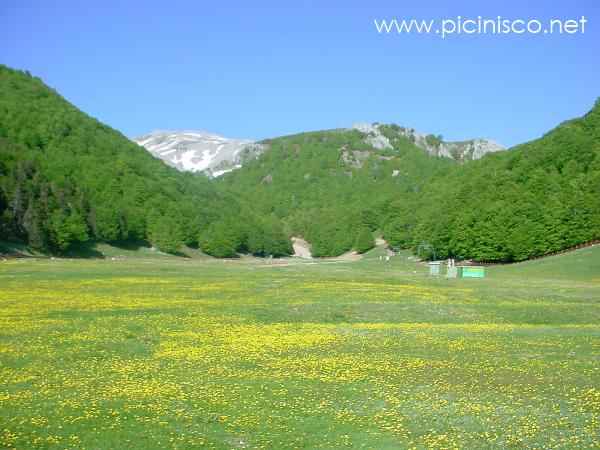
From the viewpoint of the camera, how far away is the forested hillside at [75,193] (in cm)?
11569

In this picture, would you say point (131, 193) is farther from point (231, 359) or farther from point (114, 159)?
point (231, 359)

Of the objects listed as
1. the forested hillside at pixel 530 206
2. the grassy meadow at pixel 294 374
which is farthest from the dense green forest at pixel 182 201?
the grassy meadow at pixel 294 374

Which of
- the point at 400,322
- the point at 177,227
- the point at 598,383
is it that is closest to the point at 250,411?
the point at 598,383

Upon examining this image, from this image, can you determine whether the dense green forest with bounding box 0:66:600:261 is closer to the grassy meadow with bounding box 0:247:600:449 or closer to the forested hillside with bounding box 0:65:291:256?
the forested hillside with bounding box 0:65:291:256

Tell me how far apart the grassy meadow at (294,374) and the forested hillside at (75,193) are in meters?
81.6

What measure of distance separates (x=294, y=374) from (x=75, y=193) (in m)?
132

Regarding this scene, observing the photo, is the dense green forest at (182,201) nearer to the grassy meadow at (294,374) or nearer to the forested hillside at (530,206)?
the forested hillside at (530,206)

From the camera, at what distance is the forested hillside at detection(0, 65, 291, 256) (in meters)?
116

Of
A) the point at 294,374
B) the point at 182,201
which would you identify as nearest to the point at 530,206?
the point at 182,201

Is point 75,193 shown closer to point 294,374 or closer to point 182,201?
point 182,201

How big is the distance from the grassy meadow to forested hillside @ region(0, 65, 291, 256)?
81.6 meters

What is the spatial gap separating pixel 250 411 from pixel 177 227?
148881mm

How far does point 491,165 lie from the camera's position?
188 meters

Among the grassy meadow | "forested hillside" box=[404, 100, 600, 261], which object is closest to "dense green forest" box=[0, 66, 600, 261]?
"forested hillside" box=[404, 100, 600, 261]
